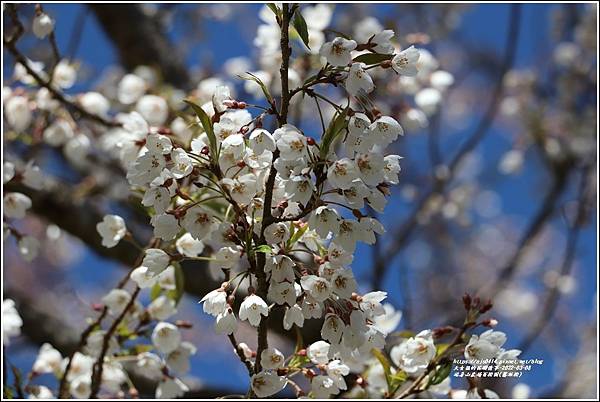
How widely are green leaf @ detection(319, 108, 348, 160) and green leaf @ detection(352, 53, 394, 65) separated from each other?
96mm

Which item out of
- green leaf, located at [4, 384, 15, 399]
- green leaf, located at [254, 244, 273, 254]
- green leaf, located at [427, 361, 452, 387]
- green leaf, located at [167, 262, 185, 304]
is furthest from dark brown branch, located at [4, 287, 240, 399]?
green leaf, located at [254, 244, 273, 254]

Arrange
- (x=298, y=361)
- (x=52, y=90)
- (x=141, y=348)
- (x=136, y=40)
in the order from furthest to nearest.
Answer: (x=136, y=40)
(x=52, y=90)
(x=141, y=348)
(x=298, y=361)

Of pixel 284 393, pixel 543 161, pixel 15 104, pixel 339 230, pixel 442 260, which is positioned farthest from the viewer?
pixel 442 260

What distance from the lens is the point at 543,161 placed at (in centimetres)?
413

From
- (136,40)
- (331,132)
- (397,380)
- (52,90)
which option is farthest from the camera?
(136,40)

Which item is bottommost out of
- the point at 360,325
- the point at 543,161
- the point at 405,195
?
the point at 360,325

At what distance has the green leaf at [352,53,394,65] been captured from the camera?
1.01 metres

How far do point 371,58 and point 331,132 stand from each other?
0.14m

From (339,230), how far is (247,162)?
16 centimetres

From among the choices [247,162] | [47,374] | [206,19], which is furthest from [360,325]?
[206,19]

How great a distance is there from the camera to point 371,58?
102 centimetres

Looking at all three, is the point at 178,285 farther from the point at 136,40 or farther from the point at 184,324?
the point at 136,40

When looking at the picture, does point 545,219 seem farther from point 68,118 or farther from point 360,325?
point 360,325

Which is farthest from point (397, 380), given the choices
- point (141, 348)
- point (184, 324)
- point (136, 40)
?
point (136, 40)
